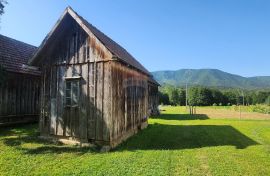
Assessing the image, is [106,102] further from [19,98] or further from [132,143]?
[19,98]

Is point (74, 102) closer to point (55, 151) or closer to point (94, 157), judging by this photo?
point (55, 151)

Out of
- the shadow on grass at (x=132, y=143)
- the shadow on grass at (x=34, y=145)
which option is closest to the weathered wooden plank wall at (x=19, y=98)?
the shadow on grass at (x=132, y=143)

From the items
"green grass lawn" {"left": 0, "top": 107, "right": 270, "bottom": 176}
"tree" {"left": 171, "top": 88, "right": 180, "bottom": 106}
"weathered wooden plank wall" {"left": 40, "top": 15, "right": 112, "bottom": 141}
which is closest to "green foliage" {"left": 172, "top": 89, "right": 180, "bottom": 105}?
"tree" {"left": 171, "top": 88, "right": 180, "bottom": 106}

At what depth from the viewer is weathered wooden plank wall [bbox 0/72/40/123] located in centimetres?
1616

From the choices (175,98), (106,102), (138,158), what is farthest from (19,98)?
(175,98)

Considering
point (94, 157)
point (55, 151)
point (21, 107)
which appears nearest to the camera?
point (94, 157)

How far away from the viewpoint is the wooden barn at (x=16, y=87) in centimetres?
1609

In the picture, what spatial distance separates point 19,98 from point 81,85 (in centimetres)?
836

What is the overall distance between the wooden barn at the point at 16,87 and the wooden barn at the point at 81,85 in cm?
447

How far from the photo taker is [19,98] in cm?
1723

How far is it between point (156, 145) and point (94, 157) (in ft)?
12.3

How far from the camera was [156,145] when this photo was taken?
11898 mm

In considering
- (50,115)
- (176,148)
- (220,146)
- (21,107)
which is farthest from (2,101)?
(220,146)

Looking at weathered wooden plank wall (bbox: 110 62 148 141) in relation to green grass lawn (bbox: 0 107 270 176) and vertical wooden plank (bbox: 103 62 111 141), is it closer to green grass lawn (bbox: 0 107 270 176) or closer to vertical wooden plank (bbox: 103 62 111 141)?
vertical wooden plank (bbox: 103 62 111 141)
